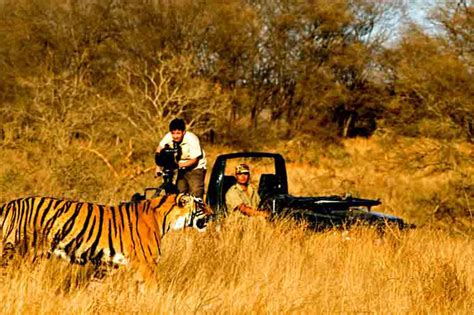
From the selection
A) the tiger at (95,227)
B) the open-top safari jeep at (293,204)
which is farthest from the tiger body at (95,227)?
the open-top safari jeep at (293,204)

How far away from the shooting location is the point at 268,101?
37219 mm

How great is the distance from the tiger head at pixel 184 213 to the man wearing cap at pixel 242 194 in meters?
2.70

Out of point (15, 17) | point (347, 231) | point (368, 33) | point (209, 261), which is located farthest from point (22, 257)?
point (368, 33)

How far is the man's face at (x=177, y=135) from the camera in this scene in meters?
9.08

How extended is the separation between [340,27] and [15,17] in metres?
15.8

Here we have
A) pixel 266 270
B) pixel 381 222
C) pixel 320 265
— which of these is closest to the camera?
pixel 266 270

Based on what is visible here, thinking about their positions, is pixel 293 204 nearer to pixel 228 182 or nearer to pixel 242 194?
pixel 242 194

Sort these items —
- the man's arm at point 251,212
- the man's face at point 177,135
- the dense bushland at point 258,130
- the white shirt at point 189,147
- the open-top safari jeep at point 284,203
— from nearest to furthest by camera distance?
the dense bushland at point 258,130, the open-top safari jeep at point 284,203, the man's arm at point 251,212, the man's face at point 177,135, the white shirt at point 189,147

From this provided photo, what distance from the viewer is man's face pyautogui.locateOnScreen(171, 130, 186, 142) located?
908 cm

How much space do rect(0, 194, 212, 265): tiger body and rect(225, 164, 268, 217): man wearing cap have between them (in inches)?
110

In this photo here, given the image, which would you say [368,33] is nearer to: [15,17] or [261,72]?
[261,72]

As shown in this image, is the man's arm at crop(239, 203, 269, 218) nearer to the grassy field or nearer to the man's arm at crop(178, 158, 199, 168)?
the grassy field

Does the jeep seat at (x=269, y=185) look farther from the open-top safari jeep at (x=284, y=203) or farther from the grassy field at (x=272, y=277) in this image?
the grassy field at (x=272, y=277)

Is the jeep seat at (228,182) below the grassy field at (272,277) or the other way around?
the other way around
